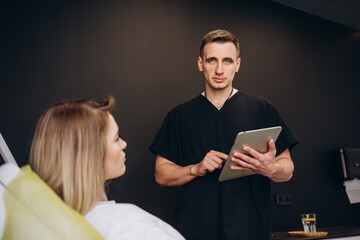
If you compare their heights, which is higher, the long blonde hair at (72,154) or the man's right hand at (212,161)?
the long blonde hair at (72,154)

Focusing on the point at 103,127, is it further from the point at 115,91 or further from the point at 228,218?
the point at 115,91

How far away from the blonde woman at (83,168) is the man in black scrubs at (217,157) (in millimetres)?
672

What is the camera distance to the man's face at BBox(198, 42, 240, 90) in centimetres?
194

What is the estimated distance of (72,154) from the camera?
100 cm

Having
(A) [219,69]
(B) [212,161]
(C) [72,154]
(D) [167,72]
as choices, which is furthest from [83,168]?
(D) [167,72]

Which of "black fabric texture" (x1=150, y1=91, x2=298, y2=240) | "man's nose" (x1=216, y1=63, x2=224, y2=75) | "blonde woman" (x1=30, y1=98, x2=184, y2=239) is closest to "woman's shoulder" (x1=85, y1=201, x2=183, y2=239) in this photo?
"blonde woman" (x1=30, y1=98, x2=184, y2=239)

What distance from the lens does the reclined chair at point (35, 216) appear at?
32.5 inches

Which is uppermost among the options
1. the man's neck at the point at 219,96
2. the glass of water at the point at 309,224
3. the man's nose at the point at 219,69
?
the man's nose at the point at 219,69

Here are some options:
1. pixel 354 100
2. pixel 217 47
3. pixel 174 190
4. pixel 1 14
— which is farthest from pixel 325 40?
pixel 1 14

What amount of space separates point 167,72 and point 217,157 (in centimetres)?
108

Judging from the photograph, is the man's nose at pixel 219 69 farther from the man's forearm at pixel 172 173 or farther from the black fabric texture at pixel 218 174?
the man's forearm at pixel 172 173

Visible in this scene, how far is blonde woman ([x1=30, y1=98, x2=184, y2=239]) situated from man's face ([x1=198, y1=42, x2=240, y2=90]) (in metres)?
0.97

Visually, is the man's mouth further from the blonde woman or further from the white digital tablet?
the blonde woman

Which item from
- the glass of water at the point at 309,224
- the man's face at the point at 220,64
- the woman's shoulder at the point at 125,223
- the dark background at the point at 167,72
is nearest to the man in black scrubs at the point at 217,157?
the man's face at the point at 220,64
